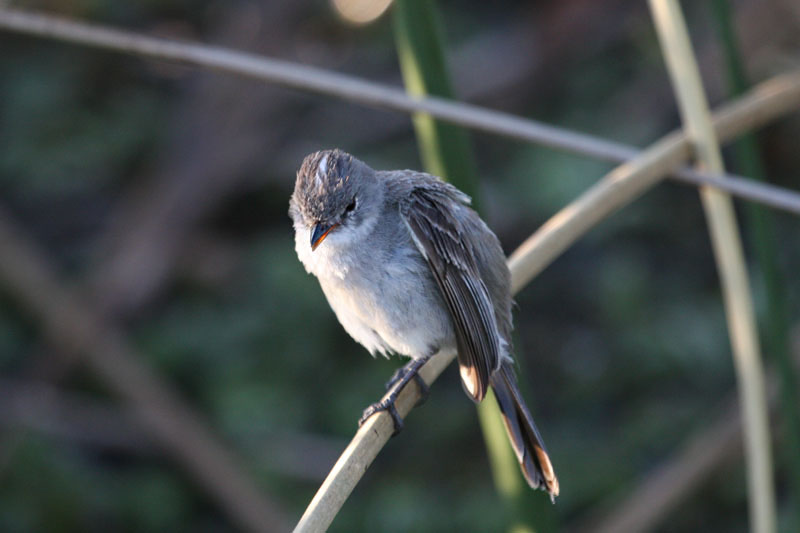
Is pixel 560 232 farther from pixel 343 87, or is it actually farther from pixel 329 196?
pixel 343 87

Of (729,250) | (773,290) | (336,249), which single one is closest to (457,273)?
(336,249)

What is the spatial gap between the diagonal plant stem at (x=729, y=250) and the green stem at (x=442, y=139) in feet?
1.98

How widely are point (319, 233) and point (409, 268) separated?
254 millimetres

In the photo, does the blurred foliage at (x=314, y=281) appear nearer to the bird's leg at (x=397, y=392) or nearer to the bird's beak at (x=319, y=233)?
the bird's leg at (x=397, y=392)

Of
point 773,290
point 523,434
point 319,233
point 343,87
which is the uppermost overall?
point 343,87

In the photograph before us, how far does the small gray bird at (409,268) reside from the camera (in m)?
2.06

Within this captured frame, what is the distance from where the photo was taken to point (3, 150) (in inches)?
205

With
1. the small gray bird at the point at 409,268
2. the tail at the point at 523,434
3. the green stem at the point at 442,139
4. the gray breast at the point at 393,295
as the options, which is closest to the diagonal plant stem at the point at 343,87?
the green stem at the point at 442,139

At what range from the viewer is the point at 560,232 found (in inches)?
78.2

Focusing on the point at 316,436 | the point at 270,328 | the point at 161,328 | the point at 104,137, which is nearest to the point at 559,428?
the point at 316,436

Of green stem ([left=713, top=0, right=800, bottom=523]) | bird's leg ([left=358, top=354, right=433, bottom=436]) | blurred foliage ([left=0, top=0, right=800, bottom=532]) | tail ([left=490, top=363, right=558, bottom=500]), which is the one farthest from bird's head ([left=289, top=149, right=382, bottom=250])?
blurred foliage ([left=0, top=0, right=800, bottom=532])

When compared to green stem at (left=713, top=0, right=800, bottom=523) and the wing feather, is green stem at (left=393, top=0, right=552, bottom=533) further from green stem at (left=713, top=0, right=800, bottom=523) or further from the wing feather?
green stem at (left=713, top=0, right=800, bottom=523)

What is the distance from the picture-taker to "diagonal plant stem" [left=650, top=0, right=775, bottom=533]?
7.41ft

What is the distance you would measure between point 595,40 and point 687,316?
5.89 ft
